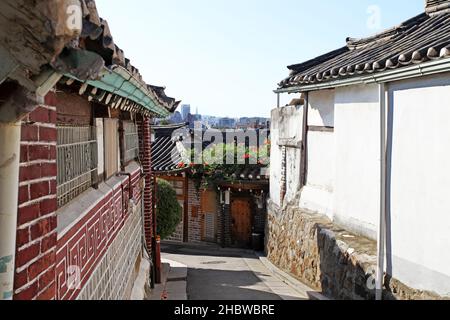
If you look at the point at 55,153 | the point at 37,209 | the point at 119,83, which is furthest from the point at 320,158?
the point at 37,209

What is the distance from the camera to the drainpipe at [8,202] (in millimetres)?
2154

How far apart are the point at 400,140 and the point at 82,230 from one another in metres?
5.03

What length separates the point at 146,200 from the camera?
37.8 ft

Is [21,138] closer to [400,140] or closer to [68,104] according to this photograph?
[68,104]

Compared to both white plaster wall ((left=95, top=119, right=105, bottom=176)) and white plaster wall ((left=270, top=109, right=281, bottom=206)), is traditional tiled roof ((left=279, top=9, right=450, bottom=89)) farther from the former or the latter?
white plaster wall ((left=95, top=119, right=105, bottom=176))

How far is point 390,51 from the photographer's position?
8.33m

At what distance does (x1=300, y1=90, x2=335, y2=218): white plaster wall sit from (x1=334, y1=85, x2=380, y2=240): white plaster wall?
0.75 meters

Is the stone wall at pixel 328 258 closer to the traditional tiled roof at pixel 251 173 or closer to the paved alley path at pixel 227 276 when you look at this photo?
the paved alley path at pixel 227 276

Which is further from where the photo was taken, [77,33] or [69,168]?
[69,168]

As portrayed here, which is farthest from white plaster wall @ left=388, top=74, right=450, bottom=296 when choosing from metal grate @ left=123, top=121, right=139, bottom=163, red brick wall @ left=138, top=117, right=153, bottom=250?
red brick wall @ left=138, top=117, right=153, bottom=250

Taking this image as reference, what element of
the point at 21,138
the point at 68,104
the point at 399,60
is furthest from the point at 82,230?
the point at 399,60

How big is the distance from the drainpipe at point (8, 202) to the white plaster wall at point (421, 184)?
533 centimetres

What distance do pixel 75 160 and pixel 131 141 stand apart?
5071 mm
